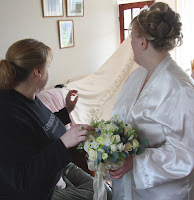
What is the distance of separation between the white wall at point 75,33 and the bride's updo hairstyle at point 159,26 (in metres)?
1.92

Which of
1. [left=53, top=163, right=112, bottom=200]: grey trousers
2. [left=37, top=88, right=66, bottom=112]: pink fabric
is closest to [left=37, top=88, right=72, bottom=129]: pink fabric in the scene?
[left=37, top=88, right=66, bottom=112]: pink fabric

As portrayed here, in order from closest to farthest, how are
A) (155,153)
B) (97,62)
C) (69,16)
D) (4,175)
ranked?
(4,175), (155,153), (69,16), (97,62)

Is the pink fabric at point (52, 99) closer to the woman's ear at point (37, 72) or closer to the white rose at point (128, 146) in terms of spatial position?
the woman's ear at point (37, 72)

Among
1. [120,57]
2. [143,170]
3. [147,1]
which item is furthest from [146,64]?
[147,1]

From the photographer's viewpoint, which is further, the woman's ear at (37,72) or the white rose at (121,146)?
the woman's ear at (37,72)

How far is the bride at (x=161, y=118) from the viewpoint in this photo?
1.03 metres

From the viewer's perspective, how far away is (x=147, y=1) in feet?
13.9

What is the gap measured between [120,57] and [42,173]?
2783mm

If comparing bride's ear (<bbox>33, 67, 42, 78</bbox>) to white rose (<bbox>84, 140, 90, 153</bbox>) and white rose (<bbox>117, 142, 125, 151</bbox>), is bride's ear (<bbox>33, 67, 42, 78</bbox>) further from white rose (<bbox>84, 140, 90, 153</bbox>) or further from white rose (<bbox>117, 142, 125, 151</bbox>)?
white rose (<bbox>117, 142, 125, 151</bbox>)

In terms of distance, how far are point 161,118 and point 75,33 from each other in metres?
2.82

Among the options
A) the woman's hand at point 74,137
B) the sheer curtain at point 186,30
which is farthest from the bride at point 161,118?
the sheer curtain at point 186,30

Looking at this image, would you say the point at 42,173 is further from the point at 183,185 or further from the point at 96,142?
the point at 183,185

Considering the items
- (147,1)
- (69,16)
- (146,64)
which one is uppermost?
(147,1)

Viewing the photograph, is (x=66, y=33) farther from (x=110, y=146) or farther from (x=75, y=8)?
(x=110, y=146)
